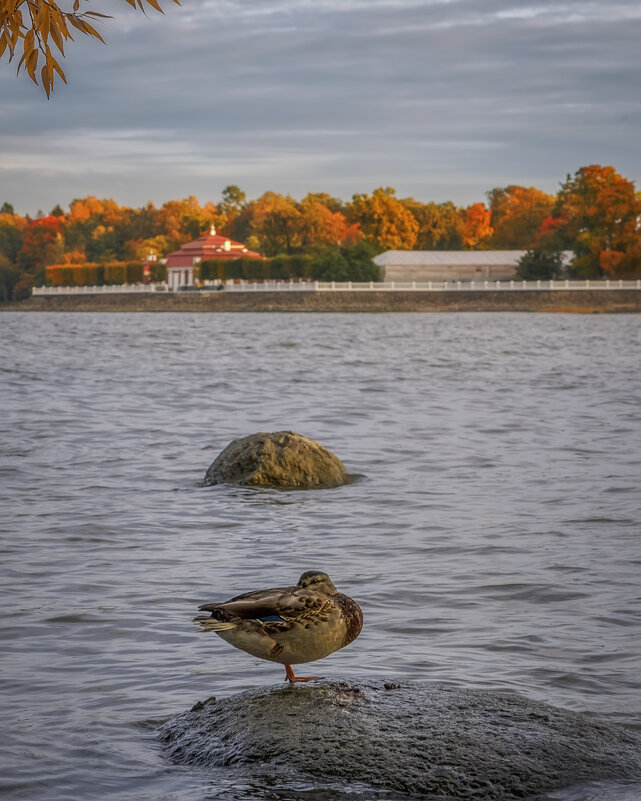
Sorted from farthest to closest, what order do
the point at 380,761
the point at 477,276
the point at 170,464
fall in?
the point at 477,276 → the point at 170,464 → the point at 380,761

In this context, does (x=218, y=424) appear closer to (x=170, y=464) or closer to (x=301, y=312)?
(x=170, y=464)

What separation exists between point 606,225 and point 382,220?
34.4 metres

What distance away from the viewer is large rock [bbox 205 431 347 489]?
11.9 metres

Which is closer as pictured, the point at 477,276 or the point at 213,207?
the point at 477,276

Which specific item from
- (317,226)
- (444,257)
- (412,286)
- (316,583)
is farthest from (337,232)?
(316,583)

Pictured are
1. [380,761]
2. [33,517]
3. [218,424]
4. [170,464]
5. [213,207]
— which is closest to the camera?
[380,761]

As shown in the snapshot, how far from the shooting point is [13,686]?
6008 millimetres

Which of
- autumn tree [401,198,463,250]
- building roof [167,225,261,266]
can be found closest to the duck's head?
building roof [167,225,261,266]

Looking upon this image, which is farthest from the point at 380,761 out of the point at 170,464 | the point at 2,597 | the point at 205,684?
the point at 170,464

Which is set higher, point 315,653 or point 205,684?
point 315,653

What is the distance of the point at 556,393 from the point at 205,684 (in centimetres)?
1922

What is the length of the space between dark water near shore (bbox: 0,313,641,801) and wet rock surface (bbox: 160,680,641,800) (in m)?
0.12

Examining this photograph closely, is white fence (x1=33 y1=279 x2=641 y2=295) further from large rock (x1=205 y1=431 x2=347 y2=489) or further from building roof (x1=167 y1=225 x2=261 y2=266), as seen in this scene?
large rock (x1=205 y1=431 x2=347 y2=489)

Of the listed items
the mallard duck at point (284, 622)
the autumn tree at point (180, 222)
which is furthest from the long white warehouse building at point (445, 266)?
the mallard duck at point (284, 622)
